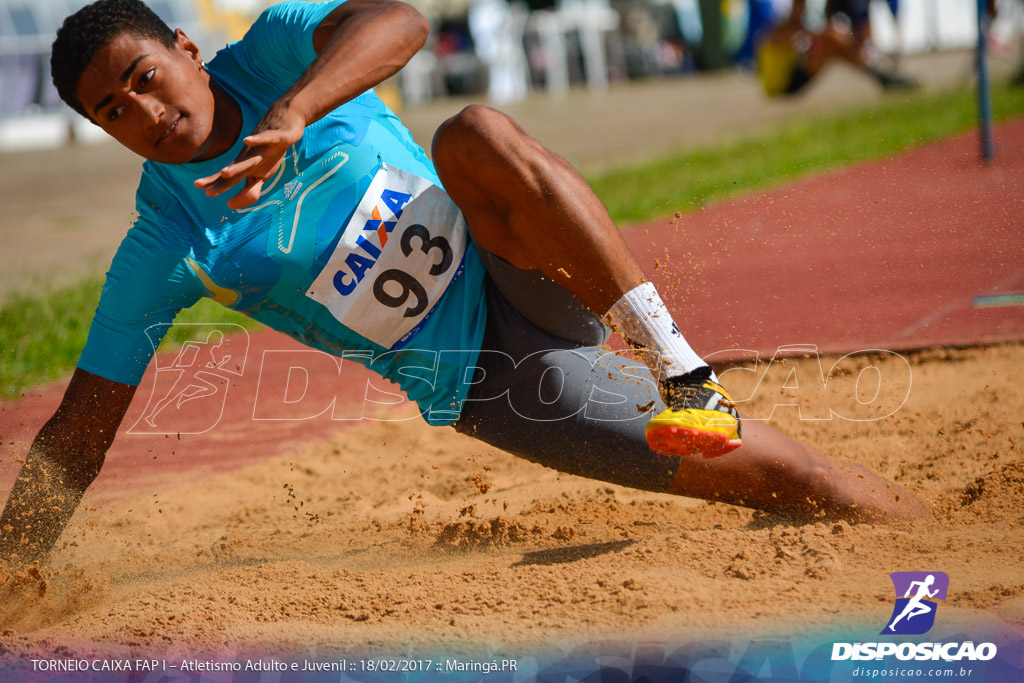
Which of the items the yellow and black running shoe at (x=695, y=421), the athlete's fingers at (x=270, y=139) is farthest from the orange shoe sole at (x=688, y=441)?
the athlete's fingers at (x=270, y=139)

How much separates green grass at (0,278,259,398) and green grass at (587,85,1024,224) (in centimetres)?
281

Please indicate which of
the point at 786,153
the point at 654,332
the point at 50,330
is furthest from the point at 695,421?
the point at 786,153

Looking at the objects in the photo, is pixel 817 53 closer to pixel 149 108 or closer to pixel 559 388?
pixel 559 388

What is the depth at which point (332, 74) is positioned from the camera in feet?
5.96

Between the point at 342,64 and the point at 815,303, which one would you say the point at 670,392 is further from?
the point at 815,303

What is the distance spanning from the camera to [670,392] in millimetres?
1832

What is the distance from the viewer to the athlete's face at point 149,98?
1848 millimetres

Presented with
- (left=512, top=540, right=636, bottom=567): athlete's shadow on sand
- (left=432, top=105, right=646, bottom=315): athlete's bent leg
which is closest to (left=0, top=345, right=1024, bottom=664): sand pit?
(left=512, top=540, right=636, bottom=567): athlete's shadow on sand

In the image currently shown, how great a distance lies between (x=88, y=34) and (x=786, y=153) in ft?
22.5

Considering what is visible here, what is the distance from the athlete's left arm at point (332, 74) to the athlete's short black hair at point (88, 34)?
32cm

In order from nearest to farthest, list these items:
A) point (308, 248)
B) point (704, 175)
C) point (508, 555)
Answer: point (308, 248) < point (508, 555) < point (704, 175)

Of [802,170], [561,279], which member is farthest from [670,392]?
[802,170]

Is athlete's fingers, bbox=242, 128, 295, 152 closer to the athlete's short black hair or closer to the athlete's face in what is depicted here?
the athlete's face

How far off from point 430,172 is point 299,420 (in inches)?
66.4
